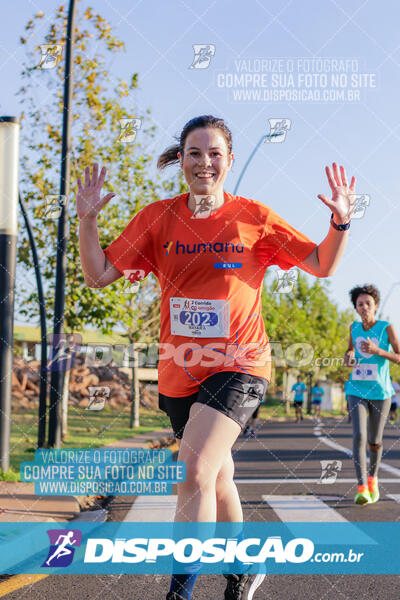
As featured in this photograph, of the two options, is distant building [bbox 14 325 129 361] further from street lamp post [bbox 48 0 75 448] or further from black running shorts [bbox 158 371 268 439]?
black running shorts [bbox 158 371 268 439]

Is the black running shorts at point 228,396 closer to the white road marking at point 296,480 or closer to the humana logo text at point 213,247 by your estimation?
the humana logo text at point 213,247

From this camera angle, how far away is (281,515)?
211 inches

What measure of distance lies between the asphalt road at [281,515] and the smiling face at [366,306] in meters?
1.59

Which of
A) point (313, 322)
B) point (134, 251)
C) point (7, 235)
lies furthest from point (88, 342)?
point (313, 322)

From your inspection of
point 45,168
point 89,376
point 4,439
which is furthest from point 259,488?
point 89,376

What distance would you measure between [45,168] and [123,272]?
332 inches

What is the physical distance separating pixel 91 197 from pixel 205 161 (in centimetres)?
51

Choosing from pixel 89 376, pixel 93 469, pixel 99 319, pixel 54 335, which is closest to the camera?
pixel 93 469

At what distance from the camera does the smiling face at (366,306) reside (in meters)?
6.30

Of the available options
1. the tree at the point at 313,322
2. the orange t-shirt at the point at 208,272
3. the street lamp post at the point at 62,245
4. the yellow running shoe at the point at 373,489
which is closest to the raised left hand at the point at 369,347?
the yellow running shoe at the point at 373,489

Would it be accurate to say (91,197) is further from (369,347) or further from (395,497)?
(395,497)

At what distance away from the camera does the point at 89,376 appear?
26.4 m

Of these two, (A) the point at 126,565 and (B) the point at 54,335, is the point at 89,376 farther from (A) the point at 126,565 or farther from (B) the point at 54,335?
(A) the point at 126,565

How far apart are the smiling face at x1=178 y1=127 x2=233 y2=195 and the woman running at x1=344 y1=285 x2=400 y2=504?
3.32 meters
